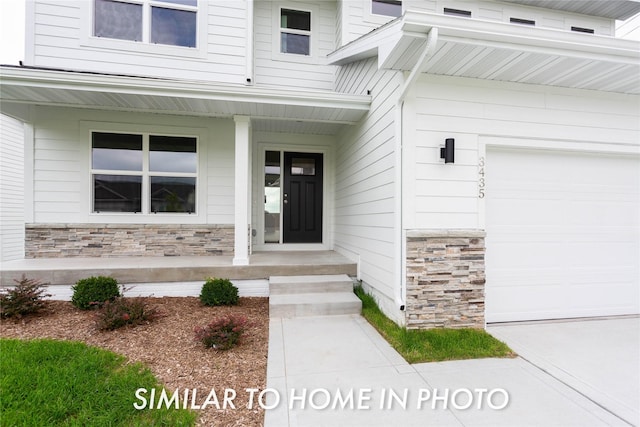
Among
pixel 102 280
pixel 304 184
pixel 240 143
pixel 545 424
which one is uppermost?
pixel 240 143

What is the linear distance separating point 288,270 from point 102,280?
2.44 metres

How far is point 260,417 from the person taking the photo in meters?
1.97

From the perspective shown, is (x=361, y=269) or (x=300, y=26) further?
(x=300, y=26)

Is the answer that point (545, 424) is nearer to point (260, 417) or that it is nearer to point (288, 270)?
point (260, 417)

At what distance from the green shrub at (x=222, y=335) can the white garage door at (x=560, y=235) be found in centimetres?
292

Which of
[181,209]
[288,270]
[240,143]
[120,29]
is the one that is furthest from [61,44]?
[288,270]

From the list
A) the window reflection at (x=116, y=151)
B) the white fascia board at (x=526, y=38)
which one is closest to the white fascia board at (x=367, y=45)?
the white fascia board at (x=526, y=38)

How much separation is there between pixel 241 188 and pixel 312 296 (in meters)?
1.94

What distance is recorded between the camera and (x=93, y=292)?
12.3ft

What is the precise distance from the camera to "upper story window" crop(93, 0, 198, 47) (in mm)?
5328

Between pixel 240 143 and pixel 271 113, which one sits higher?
pixel 271 113

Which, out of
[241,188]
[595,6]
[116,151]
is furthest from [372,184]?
[595,6]

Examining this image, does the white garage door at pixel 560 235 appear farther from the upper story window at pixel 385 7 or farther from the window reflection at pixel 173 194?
the window reflection at pixel 173 194

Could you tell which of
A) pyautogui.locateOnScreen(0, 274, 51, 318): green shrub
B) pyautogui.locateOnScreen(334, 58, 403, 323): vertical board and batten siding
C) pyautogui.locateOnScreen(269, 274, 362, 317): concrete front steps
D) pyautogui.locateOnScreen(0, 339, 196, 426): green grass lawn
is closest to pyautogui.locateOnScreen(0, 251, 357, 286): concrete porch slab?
pyautogui.locateOnScreen(269, 274, 362, 317): concrete front steps
